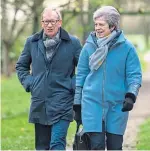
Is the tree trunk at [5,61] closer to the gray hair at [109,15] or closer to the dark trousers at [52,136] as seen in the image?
the dark trousers at [52,136]

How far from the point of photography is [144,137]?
10.3 meters

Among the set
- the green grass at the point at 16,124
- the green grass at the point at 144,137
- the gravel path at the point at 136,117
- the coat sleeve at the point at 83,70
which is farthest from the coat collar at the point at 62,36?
the gravel path at the point at 136,117

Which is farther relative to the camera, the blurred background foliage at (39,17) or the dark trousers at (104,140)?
the blurred background foliage at (39,17)

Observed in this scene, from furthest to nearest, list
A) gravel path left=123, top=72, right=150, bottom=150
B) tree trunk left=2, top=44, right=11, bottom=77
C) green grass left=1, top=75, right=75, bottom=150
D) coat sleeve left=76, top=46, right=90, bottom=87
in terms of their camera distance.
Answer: tree trunk left=2, top=44, right=11, bottom=77, gravel path left=123, top=72, right=150, bottom=150, green grass left=1, top=75, right=75, bottom=150, coat sleeve left=76, top=46, right=90, bottom=87

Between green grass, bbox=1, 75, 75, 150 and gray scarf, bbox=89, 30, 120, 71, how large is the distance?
3414mm

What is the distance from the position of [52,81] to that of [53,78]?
36mm

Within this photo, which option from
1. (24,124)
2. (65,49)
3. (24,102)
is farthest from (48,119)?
(24,102)

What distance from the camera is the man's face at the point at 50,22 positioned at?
6672 mm

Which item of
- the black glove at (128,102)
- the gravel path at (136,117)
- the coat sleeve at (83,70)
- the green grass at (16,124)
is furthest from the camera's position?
the gravel path at (136,117)

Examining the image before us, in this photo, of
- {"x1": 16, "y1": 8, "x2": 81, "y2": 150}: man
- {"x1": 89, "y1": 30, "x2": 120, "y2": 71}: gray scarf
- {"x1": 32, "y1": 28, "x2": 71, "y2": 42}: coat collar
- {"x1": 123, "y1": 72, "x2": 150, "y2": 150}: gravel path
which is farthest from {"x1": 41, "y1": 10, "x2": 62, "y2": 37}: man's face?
{"x1": 123, "y1": 72, "x2": 150, "y2": 150}: gravel path

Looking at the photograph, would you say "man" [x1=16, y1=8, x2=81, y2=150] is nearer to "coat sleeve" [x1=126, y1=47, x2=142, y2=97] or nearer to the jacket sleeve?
the jacket sleeve

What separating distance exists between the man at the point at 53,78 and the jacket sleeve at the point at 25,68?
26 millimetres

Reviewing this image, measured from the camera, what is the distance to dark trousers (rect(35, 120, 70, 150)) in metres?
6.73

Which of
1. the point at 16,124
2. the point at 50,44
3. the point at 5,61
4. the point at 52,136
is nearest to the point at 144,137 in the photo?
the point at 16,124
